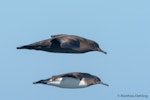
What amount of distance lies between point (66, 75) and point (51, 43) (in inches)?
163

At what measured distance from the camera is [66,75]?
49688mm

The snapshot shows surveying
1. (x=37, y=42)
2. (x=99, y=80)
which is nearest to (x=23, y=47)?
(x=37, y=42)

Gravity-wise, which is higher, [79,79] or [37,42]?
[37,42]

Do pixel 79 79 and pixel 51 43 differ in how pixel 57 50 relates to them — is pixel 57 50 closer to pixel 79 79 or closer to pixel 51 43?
pixel 51 43

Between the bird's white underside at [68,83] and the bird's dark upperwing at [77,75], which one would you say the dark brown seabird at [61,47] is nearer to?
the bird's dark upperwing at [77,75]

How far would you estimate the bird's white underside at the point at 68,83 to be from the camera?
49.0 m

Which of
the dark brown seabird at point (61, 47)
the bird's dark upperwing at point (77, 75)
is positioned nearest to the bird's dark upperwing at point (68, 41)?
the dark brown seabird at point (61, 47)

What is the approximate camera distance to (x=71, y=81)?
49219mm

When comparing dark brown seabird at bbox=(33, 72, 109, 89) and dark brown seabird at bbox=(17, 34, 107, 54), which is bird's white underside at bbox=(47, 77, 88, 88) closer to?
dark brown seabird at bbox=(33, 72, 109, 89)

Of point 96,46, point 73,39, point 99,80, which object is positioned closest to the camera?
point 73,39

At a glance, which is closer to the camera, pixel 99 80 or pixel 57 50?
pixel 57 50

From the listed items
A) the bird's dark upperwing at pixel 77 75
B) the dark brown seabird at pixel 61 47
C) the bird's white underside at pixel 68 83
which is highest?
the dark brown seabird at pixel 61 47

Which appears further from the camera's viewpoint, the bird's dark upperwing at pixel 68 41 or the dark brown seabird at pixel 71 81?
the dark brown seabird at pixel 71 81

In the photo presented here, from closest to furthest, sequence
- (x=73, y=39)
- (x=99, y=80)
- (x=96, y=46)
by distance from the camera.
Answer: (x=73, y=39)
(x=96, y=46)
(x=99, y=80)
